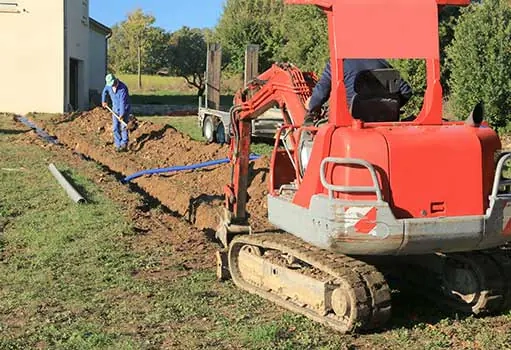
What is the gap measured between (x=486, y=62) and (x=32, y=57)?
1689cm

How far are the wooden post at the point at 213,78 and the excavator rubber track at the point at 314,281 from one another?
14812 millimetres

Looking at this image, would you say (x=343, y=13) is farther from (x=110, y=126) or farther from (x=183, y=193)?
(x=110, y=126)

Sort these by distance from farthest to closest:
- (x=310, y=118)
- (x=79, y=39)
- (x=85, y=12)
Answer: (x=85, y=12) → (x=79, y=39) → (x=310, y=118)

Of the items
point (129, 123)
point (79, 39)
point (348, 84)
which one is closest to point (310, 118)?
point (348, 84)

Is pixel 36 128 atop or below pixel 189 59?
below

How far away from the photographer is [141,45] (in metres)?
63.2

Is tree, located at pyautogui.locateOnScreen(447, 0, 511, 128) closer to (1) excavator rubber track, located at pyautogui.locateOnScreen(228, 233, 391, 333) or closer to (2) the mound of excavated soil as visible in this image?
(2) the mound of excavated soil

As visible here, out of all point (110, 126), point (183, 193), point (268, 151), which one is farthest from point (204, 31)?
point (183, 193)

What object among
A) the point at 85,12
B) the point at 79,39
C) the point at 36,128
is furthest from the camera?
the point at 85,12

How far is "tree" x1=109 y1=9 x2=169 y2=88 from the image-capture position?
2454 inches

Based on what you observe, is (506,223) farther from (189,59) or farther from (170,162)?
(189,59)

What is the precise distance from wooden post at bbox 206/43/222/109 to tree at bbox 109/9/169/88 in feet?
128

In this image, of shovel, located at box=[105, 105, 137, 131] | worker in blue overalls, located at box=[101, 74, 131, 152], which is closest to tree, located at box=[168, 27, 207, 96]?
shovel, located at box=[105, 105, 137, 131]

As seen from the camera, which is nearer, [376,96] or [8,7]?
[376,96]
